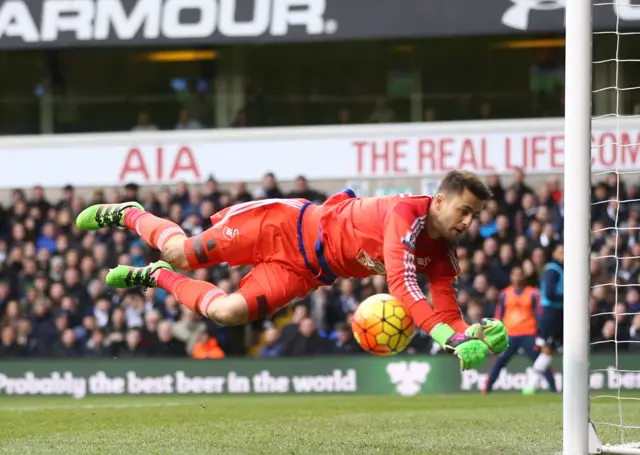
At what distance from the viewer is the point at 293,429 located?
9.08m

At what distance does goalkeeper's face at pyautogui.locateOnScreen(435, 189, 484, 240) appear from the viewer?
291 inches

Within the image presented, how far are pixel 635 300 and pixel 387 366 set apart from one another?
11.6 ft

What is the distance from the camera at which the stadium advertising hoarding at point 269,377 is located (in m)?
16.6

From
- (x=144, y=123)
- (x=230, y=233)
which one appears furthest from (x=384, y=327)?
(x=144, y=123)

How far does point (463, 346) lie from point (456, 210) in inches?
38.8

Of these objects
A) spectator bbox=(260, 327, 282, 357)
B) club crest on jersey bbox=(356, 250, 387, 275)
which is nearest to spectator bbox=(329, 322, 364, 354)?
spectator bbox=(260, 327, 282, 357)

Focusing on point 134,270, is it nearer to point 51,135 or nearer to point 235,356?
point 235,356

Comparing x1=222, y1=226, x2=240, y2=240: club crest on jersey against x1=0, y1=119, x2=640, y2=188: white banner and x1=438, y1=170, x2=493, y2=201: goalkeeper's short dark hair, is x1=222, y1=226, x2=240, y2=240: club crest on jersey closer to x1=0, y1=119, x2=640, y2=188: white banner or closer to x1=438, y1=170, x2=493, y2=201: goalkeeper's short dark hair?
x1=438, y1=170, x2=493, y2=201: goalkeeper's short dark hair

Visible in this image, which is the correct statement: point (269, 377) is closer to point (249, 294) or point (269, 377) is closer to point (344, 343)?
point (344, 343)

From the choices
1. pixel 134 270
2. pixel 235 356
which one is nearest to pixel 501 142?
pixel 235 356

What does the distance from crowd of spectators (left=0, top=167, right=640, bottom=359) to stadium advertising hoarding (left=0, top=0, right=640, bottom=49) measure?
2.88 m

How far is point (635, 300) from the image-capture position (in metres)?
16.3

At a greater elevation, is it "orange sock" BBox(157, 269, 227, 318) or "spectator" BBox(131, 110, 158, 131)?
"spectator" BBox(131, 110, 158, 131)

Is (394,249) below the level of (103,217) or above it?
below
